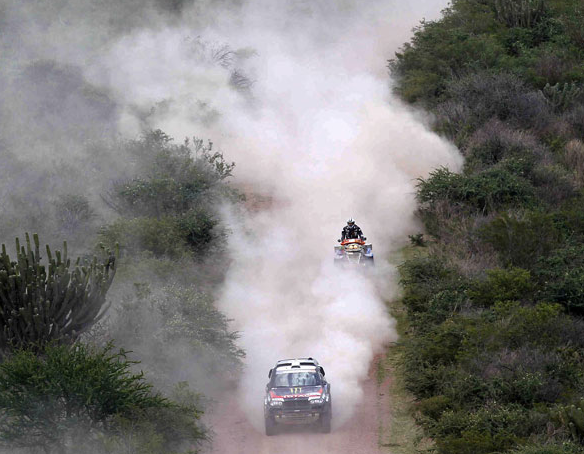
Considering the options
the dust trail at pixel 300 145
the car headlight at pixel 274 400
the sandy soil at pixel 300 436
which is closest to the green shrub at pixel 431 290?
the dust trail at pixel 300 145

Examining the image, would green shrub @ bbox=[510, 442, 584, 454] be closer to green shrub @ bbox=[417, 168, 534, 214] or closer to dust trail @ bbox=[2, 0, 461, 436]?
dust trail @ bbox=[2, 0, 461, 436]

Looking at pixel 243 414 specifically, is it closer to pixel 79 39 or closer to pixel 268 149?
pixel 268 149

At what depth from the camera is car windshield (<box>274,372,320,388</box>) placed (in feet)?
76.2

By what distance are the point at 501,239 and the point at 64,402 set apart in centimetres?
1652

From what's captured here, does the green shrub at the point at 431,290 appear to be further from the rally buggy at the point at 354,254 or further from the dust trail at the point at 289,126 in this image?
the rally buggy at the point at 354,254

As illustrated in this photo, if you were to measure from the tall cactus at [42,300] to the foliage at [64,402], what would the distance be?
826 mm

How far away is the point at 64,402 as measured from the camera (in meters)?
19.8

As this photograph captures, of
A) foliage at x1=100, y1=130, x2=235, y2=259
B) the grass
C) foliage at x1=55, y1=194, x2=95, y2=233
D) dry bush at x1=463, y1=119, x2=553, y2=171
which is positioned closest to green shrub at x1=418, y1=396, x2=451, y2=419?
the grass

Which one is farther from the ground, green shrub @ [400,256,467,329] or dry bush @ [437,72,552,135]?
dry bush @ [437,72,552,135]

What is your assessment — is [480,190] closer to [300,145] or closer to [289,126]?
[300,145]

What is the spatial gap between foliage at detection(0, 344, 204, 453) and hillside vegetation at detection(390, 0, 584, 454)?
6.56 metres

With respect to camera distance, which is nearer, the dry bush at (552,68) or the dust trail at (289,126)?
the dust trail at (289,126)

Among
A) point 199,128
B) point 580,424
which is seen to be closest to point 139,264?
point 580,424

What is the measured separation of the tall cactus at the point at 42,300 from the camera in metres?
20.9
